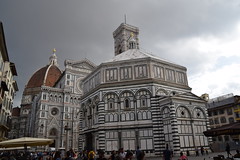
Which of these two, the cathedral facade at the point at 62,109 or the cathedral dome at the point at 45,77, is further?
the cathedral dome at the point at 45,77

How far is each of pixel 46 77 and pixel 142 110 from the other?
219ft

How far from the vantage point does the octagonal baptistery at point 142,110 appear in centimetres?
2456

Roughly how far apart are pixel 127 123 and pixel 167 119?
17.1ft

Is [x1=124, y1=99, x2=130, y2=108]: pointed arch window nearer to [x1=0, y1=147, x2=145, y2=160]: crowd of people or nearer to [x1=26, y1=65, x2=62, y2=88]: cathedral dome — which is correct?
[x1=0, y1=147, x2=145, y2=160]: crowd of people

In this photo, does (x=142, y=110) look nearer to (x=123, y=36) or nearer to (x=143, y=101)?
(x=143, y=101)

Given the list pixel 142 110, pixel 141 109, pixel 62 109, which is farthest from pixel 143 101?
pixel 62 109

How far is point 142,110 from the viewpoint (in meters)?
26.5

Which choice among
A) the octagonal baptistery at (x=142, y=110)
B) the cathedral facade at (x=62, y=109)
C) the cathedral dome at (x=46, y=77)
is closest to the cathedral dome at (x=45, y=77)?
the cathedral dome at (x=46, y=77)

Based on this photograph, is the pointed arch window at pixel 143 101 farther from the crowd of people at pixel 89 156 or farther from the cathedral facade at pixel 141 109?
the crowd of people at pixel 89 156

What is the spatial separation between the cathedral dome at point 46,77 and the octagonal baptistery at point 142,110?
56535 millimetres

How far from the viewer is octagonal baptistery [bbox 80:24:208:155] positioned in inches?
967

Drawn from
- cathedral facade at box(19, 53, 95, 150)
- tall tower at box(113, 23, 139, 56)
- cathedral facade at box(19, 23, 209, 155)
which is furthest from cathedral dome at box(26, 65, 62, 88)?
cathedral facade at box(19, 23, 209, 155)

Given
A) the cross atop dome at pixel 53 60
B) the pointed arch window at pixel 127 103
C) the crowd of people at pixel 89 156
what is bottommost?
the crowd of people at pixel 89 156

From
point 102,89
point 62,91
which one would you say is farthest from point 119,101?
point 62,91
